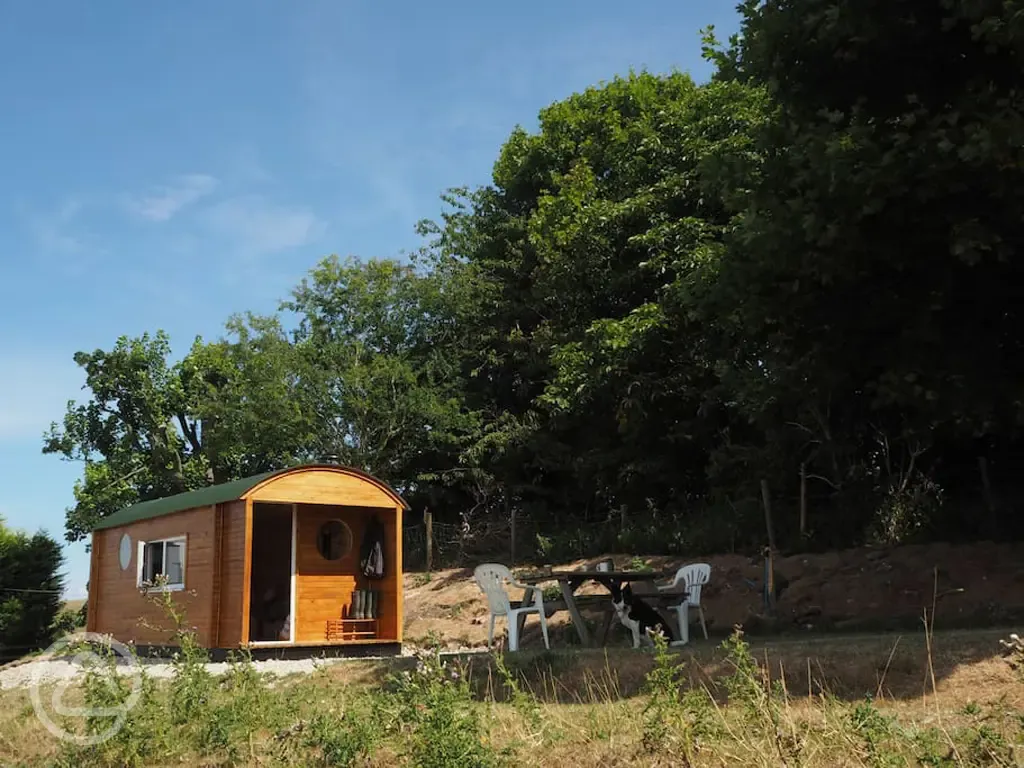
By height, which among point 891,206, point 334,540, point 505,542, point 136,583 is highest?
point 891,206

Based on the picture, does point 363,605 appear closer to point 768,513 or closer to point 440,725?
point 768,513

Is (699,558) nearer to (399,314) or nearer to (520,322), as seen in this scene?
(520,322)

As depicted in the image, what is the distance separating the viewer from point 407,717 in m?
5.11

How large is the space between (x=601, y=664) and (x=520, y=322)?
19051 mm

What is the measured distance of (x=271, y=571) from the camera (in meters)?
14.2

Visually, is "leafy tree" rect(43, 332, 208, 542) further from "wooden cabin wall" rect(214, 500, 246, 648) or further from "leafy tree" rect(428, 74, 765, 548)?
"wooden cabin wall" rect(214, 500, 246, 648)

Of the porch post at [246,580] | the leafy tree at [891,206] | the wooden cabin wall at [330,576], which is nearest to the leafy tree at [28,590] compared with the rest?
the wooden cabin wall at [330,576]

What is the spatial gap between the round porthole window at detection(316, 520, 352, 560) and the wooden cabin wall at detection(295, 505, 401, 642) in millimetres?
61

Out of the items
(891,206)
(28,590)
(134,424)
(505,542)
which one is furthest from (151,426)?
(891,206)

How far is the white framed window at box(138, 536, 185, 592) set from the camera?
1316 cm

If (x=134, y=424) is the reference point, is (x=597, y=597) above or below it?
below

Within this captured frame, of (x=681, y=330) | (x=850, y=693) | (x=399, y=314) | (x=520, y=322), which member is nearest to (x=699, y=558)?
(x=681, y=330)

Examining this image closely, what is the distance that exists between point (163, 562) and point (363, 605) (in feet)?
10.0

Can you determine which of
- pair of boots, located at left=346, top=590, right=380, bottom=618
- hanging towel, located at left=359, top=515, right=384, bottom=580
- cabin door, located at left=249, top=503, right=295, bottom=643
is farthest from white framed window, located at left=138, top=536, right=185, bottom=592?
hanging towel, located at left=359, top=515, right=384, bottom=580
